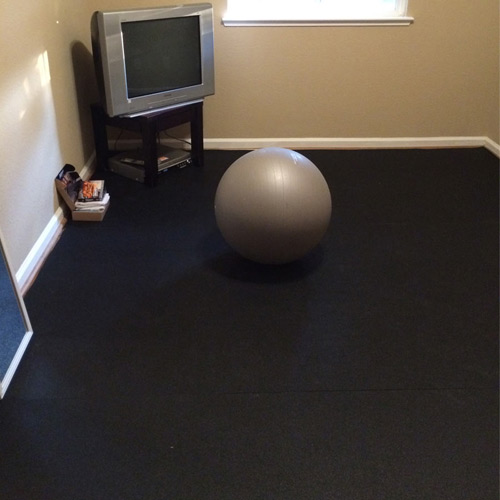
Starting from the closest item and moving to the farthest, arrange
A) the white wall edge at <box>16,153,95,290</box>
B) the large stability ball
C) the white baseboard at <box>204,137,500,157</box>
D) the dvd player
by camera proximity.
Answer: the large stability ball → the white wall edge at <box>16,153,95,290</box> → the dvd player → the white baseboard at <box>204,137,500,157</box>

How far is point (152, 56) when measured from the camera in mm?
3254

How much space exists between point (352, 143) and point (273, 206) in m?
2.08

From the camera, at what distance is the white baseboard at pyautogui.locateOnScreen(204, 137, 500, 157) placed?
13.5 feet

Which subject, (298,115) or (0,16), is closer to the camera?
Answer: (0,16)

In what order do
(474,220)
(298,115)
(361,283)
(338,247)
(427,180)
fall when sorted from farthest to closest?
(298,115), (427,180), (474,220), (338,247), (361,283)

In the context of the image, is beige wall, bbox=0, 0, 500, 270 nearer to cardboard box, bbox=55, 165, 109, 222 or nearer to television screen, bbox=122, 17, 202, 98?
cardboard box, bbox=55, 165, 109, 222

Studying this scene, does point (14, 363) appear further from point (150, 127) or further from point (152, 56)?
point (152, 56)

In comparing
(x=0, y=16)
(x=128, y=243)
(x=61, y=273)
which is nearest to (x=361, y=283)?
(x=128, y=243)

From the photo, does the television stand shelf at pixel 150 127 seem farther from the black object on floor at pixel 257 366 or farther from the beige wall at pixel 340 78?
the black object on floor at pixel 257 366

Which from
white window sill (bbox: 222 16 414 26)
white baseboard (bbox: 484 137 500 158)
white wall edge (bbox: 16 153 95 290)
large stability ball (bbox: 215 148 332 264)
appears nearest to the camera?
large stability ball (bbox: 215 148 332 264)

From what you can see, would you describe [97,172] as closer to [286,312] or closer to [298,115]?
[298,115]

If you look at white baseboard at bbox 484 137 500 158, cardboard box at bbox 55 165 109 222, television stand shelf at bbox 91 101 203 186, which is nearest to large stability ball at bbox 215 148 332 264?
cardboard box at bbox 55 165 109 222

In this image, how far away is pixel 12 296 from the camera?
2039 mm

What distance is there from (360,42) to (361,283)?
2130 mm
